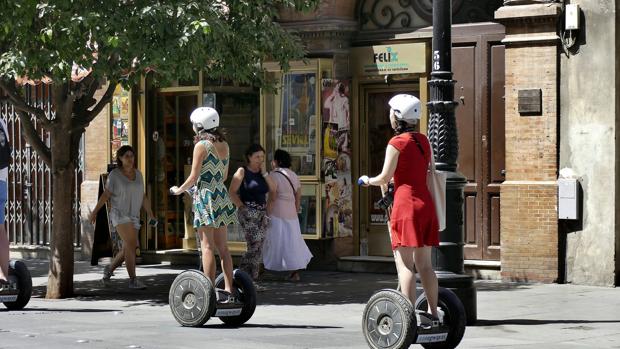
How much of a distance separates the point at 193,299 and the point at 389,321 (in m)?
2.53

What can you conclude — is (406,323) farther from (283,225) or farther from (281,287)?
(283,225)

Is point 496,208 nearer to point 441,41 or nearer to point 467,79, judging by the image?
point 467,79

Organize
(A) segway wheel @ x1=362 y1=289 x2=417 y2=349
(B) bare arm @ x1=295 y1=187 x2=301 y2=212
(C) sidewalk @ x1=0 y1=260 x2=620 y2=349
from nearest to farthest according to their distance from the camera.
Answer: (A) segway wheel @ x1=362 y1=289 x2=417 y2=349 < (C) sidewalk @ x1=0 y1=260 x2=620 y2=349 < (B) bare arm @ x1=295 y1=187 x2=301 y2=212

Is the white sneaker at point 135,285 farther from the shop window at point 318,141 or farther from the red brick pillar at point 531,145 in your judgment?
the red brick pillar at point 531,145

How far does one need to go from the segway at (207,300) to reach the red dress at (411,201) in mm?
2354

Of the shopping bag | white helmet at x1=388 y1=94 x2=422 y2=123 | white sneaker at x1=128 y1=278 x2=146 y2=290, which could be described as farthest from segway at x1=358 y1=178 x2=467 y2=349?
white sneaker at x1=128 y1=278 x2=146 y2=290

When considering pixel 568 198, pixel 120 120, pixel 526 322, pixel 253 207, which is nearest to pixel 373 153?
pixel 253 207

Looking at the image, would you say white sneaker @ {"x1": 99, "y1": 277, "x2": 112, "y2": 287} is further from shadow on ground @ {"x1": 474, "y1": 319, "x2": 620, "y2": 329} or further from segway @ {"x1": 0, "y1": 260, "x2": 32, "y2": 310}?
shadow on ground @ {"x1": 474, "y1": 319, "x2": 620, "y2": 329}

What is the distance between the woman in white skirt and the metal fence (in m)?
5.11

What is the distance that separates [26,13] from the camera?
44.7 ft

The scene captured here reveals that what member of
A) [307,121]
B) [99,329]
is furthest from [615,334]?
[307,121]

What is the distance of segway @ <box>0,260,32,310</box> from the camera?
13555mm

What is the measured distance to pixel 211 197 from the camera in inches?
477

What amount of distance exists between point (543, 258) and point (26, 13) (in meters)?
6.89
